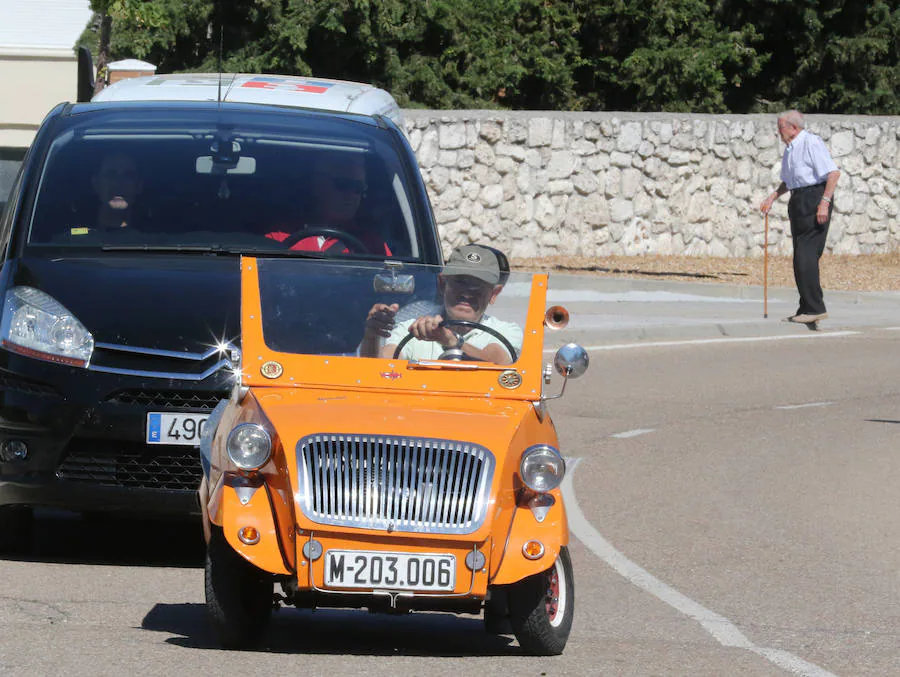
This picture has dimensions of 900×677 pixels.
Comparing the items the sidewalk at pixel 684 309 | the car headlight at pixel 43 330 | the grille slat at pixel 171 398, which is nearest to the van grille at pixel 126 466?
the grille slat at pixel 171 398

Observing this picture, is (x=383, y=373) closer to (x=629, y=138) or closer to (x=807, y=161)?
(x=807, y=161)

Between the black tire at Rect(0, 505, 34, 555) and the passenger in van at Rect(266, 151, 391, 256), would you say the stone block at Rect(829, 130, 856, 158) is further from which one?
the black tire at Rect(0, 505, 34, 555)

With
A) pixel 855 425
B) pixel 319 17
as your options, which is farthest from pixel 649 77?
pixel 855 425

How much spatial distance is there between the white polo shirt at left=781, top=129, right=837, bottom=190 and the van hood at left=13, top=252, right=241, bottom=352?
11.4m

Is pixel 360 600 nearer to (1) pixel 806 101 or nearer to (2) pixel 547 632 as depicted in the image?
(2) pixel 547 632

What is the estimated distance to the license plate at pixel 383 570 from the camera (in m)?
5.60

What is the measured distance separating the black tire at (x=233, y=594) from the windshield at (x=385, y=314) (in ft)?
2.60

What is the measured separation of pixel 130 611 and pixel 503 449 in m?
1.79

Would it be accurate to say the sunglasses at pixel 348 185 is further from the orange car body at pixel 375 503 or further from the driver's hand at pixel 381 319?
the orange car body at pixel 375 503

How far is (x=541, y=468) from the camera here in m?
5.78

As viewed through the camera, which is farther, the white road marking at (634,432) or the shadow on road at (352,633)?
the white road marking at (634,432)

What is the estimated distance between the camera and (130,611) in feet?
22.0

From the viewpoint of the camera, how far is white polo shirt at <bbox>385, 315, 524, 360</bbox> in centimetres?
624

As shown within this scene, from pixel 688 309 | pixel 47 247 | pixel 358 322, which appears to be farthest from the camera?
pixel 688 309
